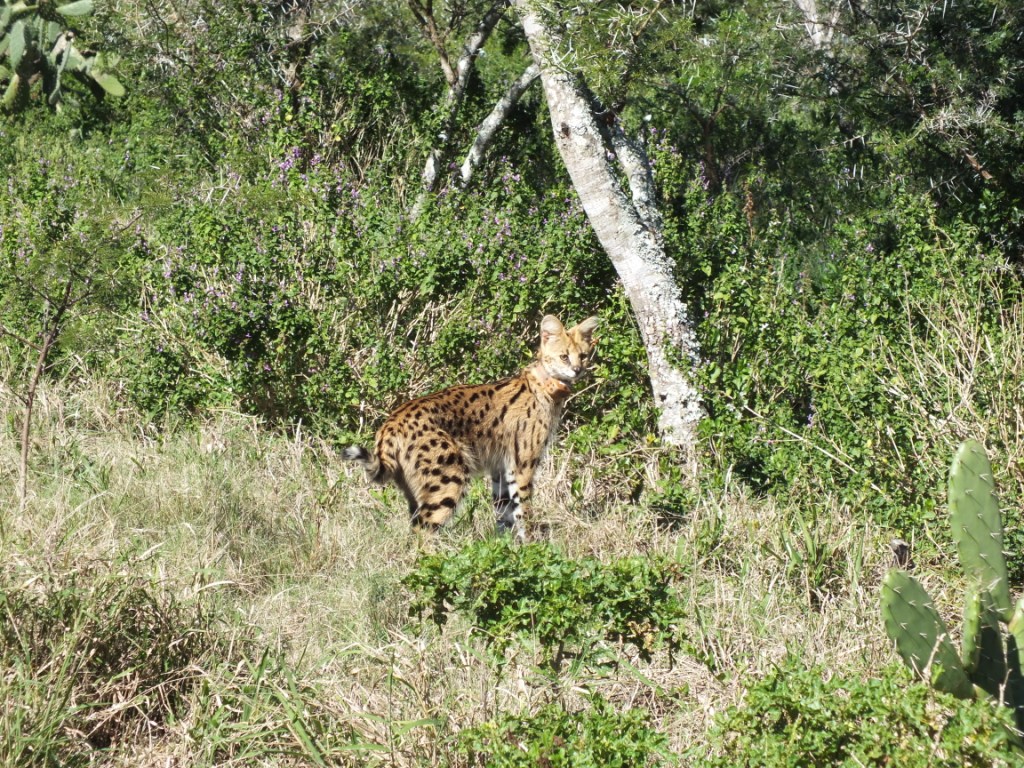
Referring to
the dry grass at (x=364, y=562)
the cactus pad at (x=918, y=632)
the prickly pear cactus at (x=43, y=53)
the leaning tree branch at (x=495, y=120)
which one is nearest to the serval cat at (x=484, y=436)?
the dry grass at (x=364, y=562)

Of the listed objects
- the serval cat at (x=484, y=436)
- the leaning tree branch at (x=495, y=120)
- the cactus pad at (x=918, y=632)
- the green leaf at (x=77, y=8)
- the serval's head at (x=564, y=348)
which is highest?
the leaning tree branch at (x=495, y=120)

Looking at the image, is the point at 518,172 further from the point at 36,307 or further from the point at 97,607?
the point at 97,607

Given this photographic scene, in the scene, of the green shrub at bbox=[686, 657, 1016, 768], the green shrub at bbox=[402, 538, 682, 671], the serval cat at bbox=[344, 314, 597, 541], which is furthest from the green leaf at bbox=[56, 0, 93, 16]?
the green shrub at bbox=[686, 657, 1016, 768]

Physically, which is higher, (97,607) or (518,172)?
(518,172)

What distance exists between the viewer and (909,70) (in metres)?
7.93

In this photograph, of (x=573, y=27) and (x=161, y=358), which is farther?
(x=161, y=358)

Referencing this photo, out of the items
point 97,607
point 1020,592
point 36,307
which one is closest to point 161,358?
point 36,307

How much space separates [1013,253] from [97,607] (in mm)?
6117

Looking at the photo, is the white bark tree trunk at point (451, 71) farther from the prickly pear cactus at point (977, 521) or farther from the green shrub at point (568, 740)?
the green shrub at point (568, 740)

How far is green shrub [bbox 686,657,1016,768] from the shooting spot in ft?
10.8

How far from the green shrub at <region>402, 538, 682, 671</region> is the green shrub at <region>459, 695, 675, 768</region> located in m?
0.33

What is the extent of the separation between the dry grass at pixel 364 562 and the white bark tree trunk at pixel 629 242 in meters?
0.43

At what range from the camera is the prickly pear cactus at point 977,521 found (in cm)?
399

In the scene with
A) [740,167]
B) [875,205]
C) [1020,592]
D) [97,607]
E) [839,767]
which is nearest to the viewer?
[839,767]
